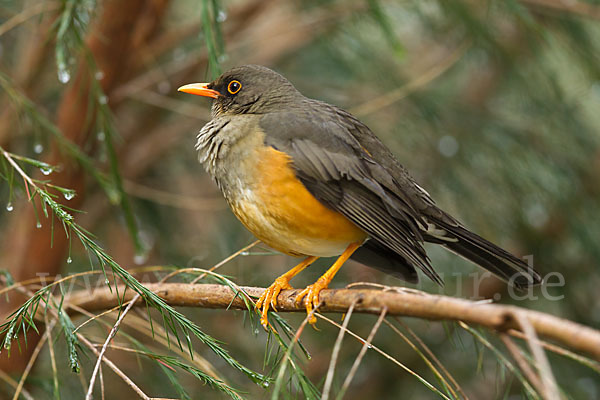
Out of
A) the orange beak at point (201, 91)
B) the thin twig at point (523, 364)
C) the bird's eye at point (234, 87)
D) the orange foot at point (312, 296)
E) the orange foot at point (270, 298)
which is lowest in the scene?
the orange foot at point (270, 298)

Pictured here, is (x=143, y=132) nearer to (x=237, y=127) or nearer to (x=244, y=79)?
(x=244, y=79)

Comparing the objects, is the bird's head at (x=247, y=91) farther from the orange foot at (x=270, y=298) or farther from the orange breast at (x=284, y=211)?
the orange foot at (x=270, y=298)

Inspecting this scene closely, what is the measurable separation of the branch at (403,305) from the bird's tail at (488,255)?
0.86 metres

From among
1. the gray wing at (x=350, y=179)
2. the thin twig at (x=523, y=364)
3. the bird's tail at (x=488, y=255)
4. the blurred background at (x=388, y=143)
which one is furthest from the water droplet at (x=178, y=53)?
the thin twig at (x=523, y=364)

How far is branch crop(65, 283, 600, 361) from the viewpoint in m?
1.54

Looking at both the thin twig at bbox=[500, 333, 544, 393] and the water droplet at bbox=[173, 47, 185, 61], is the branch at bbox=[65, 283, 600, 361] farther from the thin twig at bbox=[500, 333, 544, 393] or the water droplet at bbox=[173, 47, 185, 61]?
the water droplet at bbox=[173, 47, 185, 61]

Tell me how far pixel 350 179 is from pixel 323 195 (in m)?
0.18

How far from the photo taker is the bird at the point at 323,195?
9.81 feet

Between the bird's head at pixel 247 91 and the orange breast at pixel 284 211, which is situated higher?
the bird's head at pixel 247 91

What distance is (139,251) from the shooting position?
3.49 metres

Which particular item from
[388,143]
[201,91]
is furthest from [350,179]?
[388,143]

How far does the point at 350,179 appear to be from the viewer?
10.2 ft

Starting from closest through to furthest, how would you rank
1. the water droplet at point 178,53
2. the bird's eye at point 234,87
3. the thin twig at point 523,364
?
the thin twig at point 523,364 → the bird's eye at point 234,87 → the water droplet at point 178,53

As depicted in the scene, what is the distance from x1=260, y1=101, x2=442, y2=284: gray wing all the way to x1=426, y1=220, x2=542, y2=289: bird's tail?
145 millimetres
